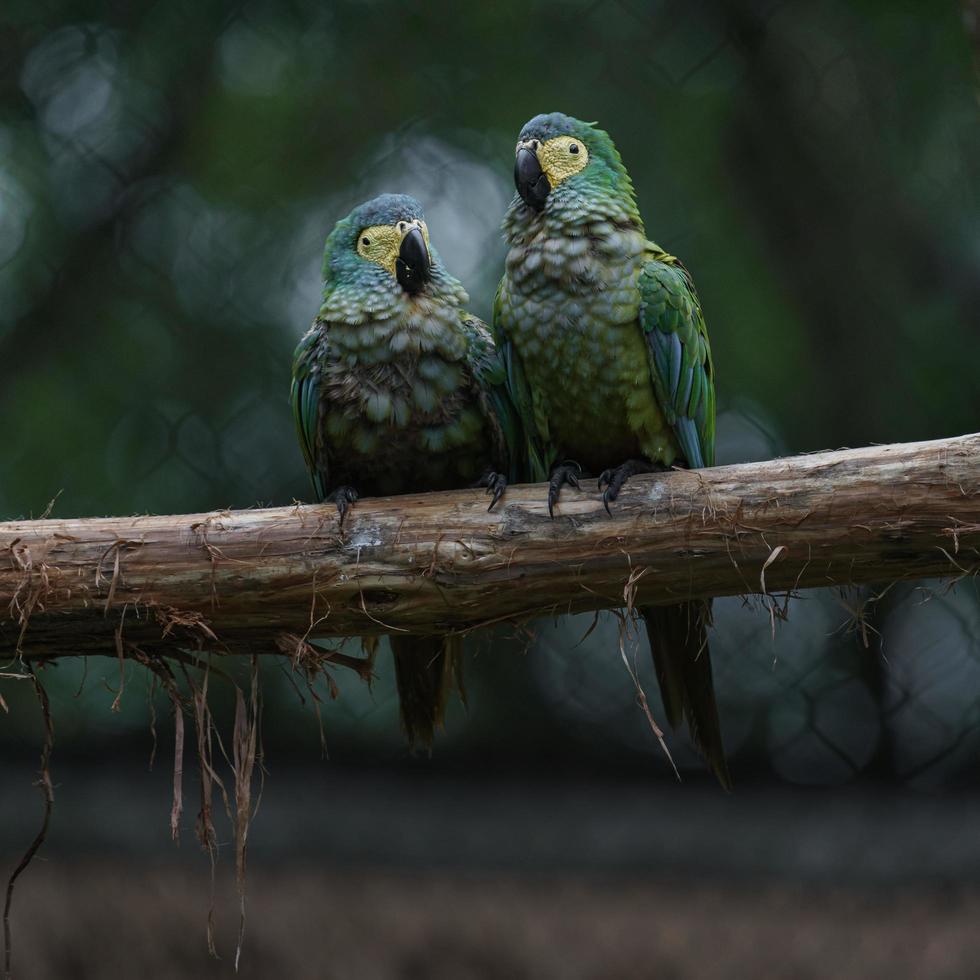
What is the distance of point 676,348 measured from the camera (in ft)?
6.39

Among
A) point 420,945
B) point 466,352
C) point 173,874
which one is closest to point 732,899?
point 420,945

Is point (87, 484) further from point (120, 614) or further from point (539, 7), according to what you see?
point (539, 7)

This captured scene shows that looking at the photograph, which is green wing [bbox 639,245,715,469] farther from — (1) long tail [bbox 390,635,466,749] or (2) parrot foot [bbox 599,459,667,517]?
(1) long tail [bbox 390,635,466,749]

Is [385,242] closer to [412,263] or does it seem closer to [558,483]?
[412,263]

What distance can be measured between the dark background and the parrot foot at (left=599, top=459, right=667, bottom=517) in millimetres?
928

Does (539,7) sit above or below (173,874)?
above

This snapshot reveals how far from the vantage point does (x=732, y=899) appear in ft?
9.13

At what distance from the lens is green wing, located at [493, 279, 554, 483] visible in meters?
2.04

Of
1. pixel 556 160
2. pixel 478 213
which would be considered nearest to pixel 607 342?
pixel 556 160

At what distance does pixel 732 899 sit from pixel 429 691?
4.05 feet

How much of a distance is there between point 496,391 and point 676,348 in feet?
1.21

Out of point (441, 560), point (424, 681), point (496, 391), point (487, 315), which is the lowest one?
point (424, 681)

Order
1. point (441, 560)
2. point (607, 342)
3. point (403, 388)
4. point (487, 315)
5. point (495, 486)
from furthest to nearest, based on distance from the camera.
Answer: point (487, 315)
point (403, 388)
point (607, 342)
point (495, 486)
point (441, 560)

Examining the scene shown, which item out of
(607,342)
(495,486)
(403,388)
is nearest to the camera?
(495,486)
